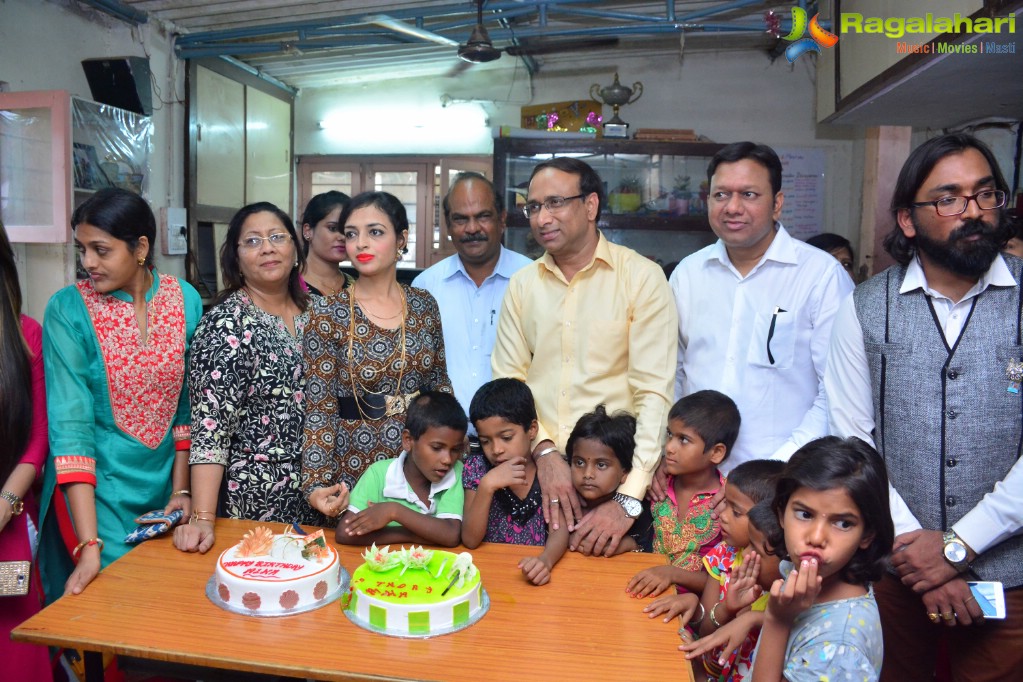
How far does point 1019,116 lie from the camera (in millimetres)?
4246

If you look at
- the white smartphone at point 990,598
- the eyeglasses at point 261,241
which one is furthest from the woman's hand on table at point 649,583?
the eyeglasses at point 261,241

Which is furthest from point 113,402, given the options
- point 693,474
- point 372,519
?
point 693,474

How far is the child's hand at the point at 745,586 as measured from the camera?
1.94 meters

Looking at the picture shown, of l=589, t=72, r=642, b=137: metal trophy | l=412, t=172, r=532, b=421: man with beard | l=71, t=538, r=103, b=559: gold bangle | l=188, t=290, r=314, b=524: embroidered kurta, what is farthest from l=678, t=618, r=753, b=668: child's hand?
l=589, t=72, r=642, b=137: metal trophy

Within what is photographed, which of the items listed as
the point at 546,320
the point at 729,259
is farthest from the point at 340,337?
the point at 729,259

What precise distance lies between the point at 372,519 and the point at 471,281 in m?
1.34

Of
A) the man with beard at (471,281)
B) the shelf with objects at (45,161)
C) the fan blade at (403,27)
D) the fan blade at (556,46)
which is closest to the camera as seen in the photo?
the man with beard at (471,281)

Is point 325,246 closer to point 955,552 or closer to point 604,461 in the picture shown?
point 604,461

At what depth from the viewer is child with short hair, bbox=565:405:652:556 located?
7.74 feet

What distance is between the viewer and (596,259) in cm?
265

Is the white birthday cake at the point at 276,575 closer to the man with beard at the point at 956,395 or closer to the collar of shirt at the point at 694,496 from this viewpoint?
the collar of shirt at the point at 694,496

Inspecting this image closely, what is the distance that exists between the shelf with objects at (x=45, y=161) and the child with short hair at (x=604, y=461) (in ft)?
9.54

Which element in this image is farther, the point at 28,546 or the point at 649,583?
the point at 28,546

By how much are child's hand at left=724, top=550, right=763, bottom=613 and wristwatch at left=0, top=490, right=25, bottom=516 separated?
2083 mm
